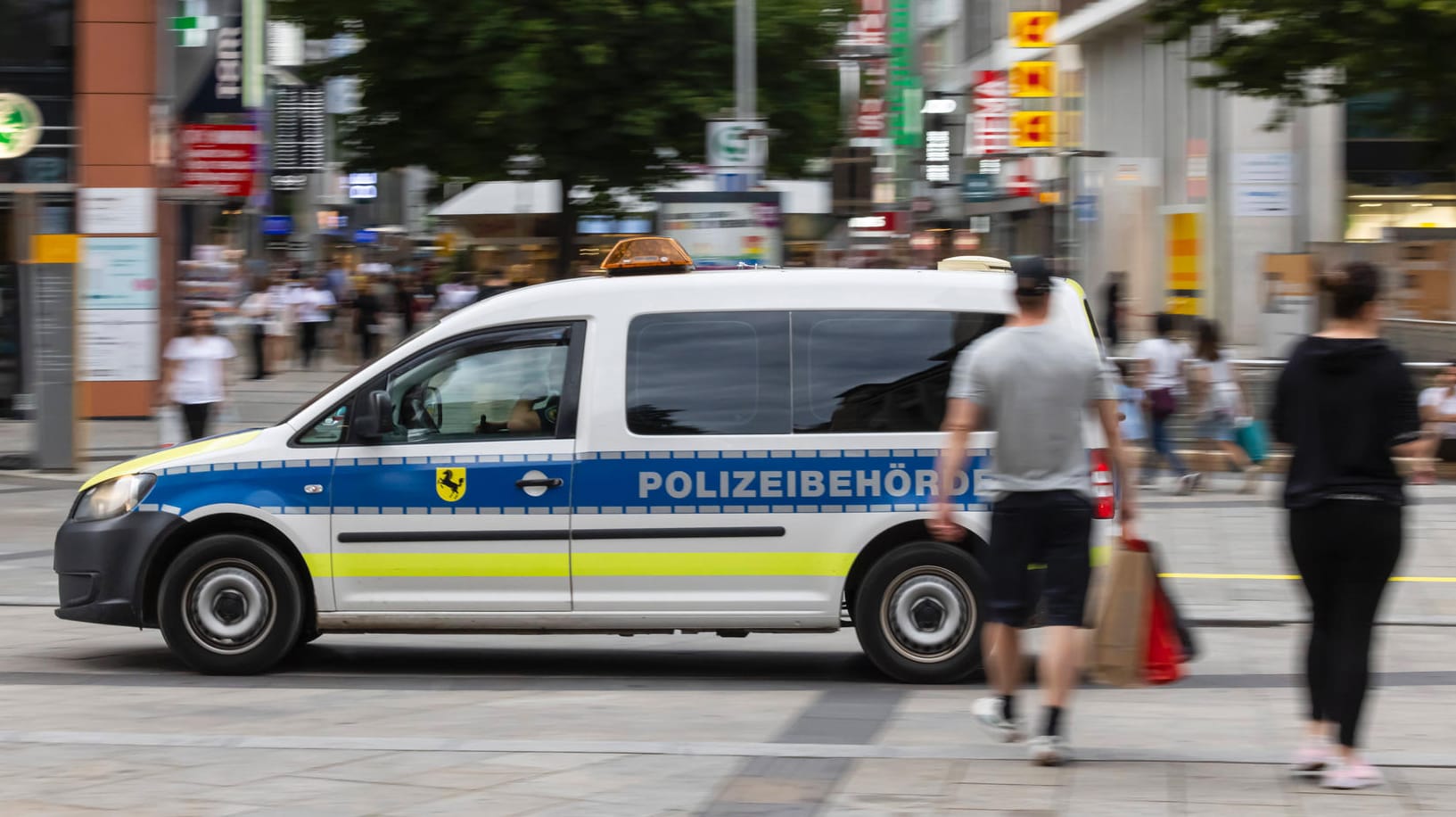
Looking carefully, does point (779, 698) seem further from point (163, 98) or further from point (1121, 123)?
point (1121, 123)

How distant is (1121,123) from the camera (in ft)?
130

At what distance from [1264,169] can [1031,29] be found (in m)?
24.2

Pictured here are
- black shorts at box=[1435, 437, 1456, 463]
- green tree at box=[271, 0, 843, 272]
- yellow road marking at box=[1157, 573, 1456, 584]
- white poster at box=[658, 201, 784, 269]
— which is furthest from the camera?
green tree at box=[271, 0, 843, 272]

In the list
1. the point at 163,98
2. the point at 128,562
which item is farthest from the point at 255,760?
the point at 163,98

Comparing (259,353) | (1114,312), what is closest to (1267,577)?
(1114,312)

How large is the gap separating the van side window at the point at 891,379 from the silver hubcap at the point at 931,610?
0.63 metres

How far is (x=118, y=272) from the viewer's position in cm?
2114

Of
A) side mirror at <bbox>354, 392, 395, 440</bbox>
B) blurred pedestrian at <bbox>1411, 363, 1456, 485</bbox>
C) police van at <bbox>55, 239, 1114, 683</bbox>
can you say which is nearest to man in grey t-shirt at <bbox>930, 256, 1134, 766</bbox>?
police van at <bbox>55, 239, 1114, 683</bbox>

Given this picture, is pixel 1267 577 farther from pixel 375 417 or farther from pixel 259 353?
pixel 259 353

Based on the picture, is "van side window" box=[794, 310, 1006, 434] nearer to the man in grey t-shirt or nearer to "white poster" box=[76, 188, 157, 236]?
the man in grey t-shirt

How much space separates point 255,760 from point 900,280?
3301mm

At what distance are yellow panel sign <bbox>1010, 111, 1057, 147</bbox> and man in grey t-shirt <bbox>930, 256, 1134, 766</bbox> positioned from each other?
108 feet

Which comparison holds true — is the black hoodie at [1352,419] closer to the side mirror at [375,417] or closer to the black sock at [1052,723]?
the black sock at [1052,723]

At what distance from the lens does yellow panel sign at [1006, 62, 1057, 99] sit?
38.3 meters
